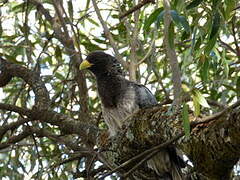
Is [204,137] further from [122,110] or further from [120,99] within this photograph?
[120,99]

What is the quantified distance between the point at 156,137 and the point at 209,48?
0.73m

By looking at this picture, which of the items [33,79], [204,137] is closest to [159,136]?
[204,137]

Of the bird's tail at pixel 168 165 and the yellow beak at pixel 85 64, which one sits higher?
the yellow beak at pixel 85 64

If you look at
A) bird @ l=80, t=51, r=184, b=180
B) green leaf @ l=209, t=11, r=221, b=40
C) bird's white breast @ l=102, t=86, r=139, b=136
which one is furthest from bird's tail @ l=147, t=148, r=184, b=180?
green leaf @ l=209, t=11, r=221, b=40

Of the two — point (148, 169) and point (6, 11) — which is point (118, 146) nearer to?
point (148, 169)

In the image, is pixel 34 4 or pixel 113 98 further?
pixel 34 4

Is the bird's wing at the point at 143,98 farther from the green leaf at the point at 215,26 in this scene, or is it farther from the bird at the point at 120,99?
the green leaf at the point at 215,26

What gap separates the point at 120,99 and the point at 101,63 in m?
0.74

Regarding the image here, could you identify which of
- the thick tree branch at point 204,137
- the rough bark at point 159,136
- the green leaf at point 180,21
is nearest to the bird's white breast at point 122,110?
the rough bark at point 159,136

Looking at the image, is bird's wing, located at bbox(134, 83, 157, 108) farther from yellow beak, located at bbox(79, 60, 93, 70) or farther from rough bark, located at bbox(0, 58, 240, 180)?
yellow beak, located at bbox(79, 60, 93, 70)

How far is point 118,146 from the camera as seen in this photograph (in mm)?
3844

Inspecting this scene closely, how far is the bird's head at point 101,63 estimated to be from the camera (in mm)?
5363

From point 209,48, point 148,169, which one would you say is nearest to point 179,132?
point 209,48

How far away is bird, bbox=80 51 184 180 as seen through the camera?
438 cm
